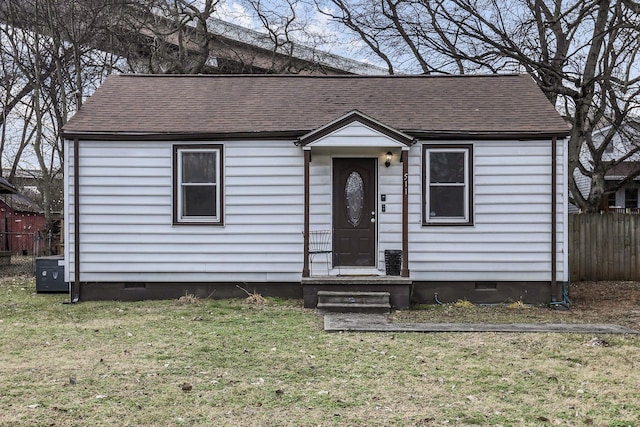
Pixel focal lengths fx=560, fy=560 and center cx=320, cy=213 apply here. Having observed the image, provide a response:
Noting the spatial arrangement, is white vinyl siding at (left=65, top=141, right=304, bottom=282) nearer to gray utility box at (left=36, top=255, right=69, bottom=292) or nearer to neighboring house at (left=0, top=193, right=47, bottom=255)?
gray utility box at (left=36, top=255, right=69, bottom=292)

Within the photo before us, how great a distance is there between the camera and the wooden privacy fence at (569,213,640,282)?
12.9 m

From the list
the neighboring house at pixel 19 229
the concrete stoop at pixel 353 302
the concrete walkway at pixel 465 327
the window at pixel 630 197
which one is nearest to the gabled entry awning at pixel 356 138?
the concrete stoop at pixel 353 302

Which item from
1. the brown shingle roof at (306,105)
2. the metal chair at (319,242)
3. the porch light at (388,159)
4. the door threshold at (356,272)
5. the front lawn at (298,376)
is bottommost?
the front lawn at (298,376)

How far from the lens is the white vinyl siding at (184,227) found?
970cm

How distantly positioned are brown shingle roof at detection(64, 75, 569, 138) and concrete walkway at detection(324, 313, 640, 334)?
3.50 m

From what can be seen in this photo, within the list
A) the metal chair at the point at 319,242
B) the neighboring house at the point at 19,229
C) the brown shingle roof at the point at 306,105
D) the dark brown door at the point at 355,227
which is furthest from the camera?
the neighboring house at the point at 19,229

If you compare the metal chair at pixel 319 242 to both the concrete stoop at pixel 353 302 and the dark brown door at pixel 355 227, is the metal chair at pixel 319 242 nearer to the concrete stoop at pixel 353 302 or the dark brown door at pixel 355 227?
the dark brown door at pixel 355 227

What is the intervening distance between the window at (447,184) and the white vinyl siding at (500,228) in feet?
0.39

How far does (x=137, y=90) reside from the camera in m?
11.1

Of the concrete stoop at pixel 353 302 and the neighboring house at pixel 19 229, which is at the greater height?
the neighboring house at pixel 19 229

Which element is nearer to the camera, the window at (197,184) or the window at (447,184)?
the window at (447,184)

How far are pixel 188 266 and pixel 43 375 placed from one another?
4.73 meters

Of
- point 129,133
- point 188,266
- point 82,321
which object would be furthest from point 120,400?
point 129,133

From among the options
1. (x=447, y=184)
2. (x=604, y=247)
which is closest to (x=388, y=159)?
(x=447, y=184)
